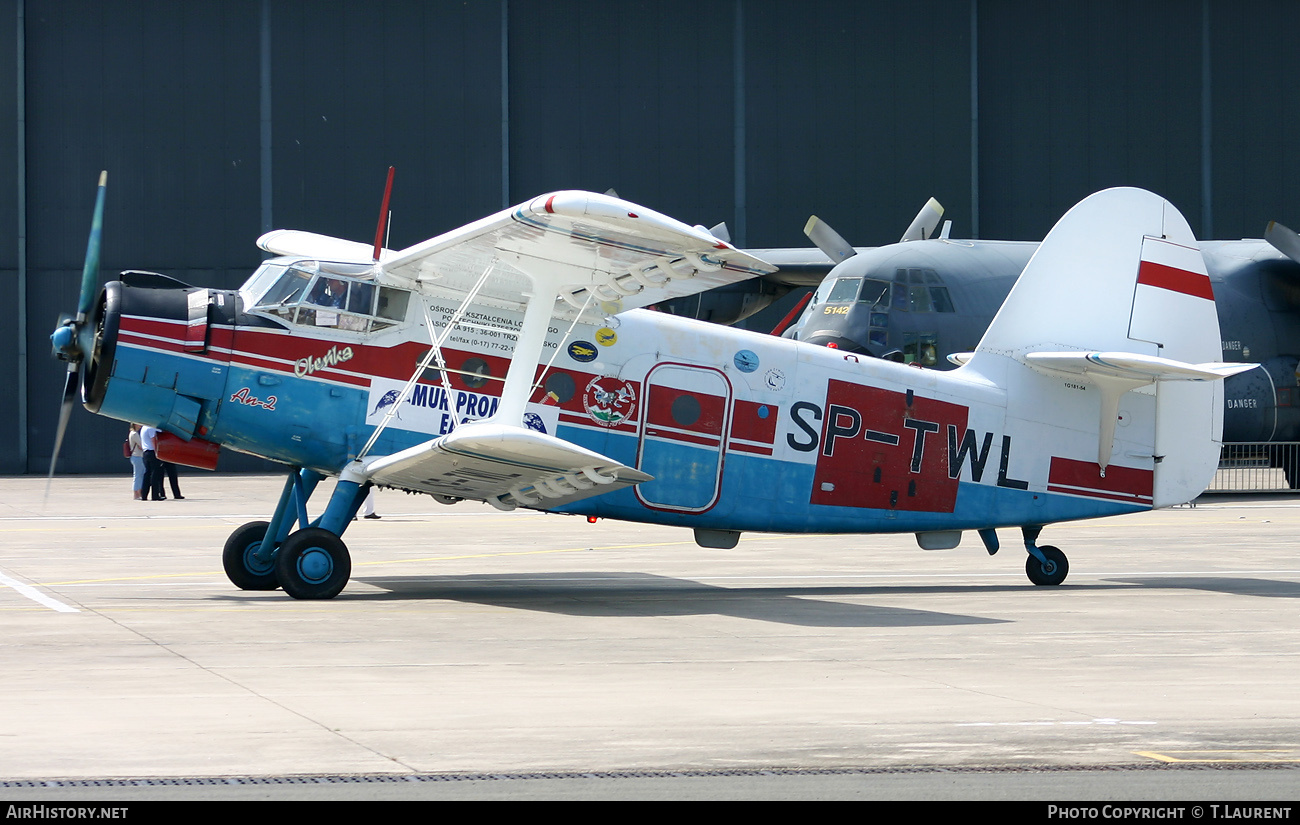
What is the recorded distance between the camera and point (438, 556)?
18.7 m

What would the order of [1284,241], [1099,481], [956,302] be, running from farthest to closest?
1. [1284,241]
2. [956,302]
3. [1099,481]

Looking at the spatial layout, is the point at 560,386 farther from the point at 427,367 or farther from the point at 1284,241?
the point at 1284,241

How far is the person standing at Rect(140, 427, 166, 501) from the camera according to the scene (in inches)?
1125

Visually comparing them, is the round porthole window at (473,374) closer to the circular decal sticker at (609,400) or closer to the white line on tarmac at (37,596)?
the circular decal sticker at (609,400)

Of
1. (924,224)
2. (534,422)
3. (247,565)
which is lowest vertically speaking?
(247,565)

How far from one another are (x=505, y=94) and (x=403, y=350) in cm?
2803

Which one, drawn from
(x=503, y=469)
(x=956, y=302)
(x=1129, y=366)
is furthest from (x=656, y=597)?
(x=956, y=302)

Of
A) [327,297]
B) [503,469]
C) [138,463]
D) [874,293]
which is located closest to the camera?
[503,469]

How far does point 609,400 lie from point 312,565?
3.22 metres

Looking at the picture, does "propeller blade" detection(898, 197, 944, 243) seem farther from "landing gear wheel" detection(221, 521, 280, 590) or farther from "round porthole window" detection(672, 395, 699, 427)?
"landing gear wheel" detection(221, 521, 280, 590)

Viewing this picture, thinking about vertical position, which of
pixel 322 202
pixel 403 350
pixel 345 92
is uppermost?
pixel 345 92

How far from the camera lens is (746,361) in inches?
587
